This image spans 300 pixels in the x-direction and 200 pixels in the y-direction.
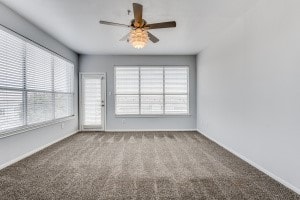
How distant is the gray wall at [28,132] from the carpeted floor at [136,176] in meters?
0.21

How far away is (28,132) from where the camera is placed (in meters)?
3.81

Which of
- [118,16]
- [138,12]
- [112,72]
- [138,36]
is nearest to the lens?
[138,12]

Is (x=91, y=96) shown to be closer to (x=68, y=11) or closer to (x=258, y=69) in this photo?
(x=68, y=11)

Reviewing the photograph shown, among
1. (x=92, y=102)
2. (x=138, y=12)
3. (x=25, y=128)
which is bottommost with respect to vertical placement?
(x=25, y=128)

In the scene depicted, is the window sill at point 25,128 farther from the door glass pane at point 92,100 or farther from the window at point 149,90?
the window at point 149,90

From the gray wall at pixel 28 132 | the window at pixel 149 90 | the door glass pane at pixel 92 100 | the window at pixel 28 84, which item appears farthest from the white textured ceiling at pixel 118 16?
the door glass pane at pixel 92 100

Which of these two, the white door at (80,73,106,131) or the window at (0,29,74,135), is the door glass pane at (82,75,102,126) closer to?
the white door at (80,73,106,131)

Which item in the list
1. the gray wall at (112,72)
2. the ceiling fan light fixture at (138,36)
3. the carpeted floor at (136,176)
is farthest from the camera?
the gray wall at (112,72)

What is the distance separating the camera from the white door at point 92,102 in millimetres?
6664

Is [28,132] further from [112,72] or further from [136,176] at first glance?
[112,72]

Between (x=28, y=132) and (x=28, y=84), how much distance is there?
3.09ft

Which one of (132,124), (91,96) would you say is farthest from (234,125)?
(91,96)

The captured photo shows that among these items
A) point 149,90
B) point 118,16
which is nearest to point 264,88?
point 118,16

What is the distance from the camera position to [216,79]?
494 cm
